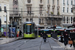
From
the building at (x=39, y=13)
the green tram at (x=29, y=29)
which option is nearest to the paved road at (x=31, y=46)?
the green tram at (x=29, y=29)

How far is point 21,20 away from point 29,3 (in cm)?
664

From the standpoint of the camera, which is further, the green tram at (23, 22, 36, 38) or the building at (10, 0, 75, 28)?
the building at (10, 0, 75, 28)

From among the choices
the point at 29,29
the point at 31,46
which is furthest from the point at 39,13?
the point at 31,46

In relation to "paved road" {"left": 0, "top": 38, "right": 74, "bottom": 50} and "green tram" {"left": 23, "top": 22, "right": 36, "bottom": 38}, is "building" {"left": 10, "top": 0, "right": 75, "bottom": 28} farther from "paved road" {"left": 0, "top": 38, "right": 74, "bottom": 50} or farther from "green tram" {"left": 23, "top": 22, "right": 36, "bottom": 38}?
"paved road" {"left": 0, "top": 38, "right": 74, "bottom": 50}

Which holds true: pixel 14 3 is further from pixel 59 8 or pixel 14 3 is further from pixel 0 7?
pixel 59 8

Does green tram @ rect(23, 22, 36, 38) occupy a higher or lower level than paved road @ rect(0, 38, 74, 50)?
higher

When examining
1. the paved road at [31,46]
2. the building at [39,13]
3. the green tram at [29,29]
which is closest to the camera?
the paved road at [31,46]

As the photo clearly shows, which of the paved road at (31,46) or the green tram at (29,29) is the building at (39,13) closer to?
the green tram at (29,29)

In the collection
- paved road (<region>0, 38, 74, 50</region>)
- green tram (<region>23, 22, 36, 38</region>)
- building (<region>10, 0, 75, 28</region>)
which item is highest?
building (<region>10, 0, 75, 28</region>)

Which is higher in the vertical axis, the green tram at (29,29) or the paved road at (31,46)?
the green tram at (29,29)

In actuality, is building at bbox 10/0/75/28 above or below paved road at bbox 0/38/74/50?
above

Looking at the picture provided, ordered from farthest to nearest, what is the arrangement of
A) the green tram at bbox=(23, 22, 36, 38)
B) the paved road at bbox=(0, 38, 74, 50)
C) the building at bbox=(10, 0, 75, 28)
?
the building at bbox=(10, 0, 75, 28)
the green tram at bbox=(23, 22, 36, 38)
the paved road at bbox=(0, 38, 74, 50)

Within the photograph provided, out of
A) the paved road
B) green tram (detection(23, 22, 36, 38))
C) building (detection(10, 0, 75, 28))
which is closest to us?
the paved road

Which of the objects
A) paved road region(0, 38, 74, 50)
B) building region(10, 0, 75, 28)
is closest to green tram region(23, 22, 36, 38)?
paved road region(0, 38, 74, 50)
